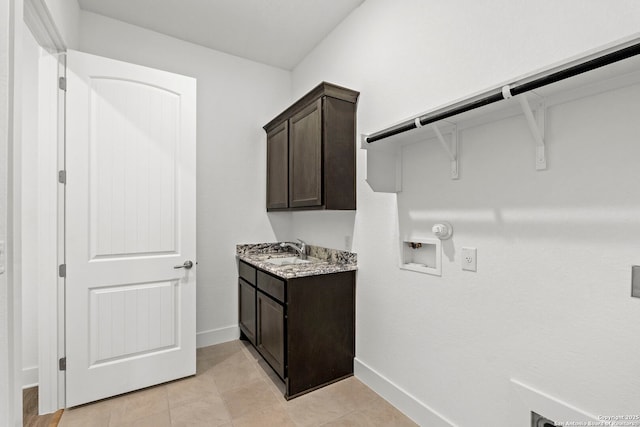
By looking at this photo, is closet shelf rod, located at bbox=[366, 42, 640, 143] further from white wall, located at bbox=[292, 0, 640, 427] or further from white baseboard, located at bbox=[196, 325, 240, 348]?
white baseboard, located at bbox=[196, 325, 240, 348]

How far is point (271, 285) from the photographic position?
2.34m

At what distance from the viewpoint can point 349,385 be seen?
2256 millimetres

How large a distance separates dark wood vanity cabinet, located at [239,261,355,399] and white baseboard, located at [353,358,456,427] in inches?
5.5

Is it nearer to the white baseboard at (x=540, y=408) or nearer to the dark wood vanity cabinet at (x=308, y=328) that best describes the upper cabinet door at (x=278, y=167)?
the dark wood vanity cabinet at (x=308, y=328)

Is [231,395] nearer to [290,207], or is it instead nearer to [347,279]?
[347,279]

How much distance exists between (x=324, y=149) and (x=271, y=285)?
3.63 ft

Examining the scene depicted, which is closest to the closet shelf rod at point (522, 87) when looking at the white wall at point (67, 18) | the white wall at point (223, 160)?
the white wall at point (223, 160)

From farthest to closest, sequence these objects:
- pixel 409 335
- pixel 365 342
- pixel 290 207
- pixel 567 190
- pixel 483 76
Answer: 1. pixel 290 207
2. pixel 365 342
3. pixel 409 335
4. pixel 483 76
5. pixel 567 190

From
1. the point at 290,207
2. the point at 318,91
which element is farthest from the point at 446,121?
the point at 290,207

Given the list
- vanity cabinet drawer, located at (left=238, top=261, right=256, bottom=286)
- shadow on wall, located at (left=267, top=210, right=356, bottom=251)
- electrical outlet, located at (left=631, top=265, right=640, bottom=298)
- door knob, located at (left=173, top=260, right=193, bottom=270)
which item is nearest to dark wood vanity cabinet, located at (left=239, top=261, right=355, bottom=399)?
vanity cabinet drawer, located at (left=238, top=261, right=256, bottom=286)

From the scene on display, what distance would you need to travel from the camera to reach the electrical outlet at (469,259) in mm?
1545

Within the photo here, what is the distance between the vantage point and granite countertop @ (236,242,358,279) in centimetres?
220

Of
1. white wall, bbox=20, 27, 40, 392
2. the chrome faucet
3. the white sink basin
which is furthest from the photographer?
the chrome faucet

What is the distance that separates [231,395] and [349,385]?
2.79ft
